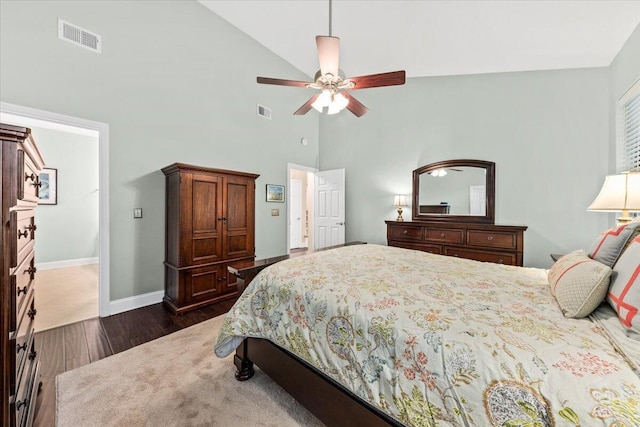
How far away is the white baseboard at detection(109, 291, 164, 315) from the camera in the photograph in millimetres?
2949

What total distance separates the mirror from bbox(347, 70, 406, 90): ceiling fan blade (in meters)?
2.31

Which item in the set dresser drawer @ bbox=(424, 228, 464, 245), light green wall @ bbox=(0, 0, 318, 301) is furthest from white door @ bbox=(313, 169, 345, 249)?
dresser drawer @ bbox=(424, 228, 464, 245)

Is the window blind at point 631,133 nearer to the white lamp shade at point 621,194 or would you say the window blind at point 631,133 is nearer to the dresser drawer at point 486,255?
the white lamp shade at point 621,194

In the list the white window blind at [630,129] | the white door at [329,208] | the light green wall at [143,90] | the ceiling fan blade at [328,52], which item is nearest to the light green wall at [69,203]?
the light green wall at [143,90]

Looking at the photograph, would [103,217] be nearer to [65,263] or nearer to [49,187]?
[49,187]

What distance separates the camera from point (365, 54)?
12.2 feet

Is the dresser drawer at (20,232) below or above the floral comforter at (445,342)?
above

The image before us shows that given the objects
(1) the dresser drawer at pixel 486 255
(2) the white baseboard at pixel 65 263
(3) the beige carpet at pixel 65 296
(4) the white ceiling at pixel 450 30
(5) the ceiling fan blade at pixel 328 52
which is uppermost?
(4) the white ceiling at pixel 450 30

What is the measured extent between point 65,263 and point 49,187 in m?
1.51

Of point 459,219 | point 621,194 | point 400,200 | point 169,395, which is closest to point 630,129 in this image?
point 621,194

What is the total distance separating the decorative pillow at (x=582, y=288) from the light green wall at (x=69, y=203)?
7.29 m

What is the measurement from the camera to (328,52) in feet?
7.00

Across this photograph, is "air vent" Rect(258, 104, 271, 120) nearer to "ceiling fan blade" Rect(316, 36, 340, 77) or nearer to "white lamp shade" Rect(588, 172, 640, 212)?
"ceiling fan blade" Rect(316, 36, 340, 77)

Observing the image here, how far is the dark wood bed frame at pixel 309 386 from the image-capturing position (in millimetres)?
1139
